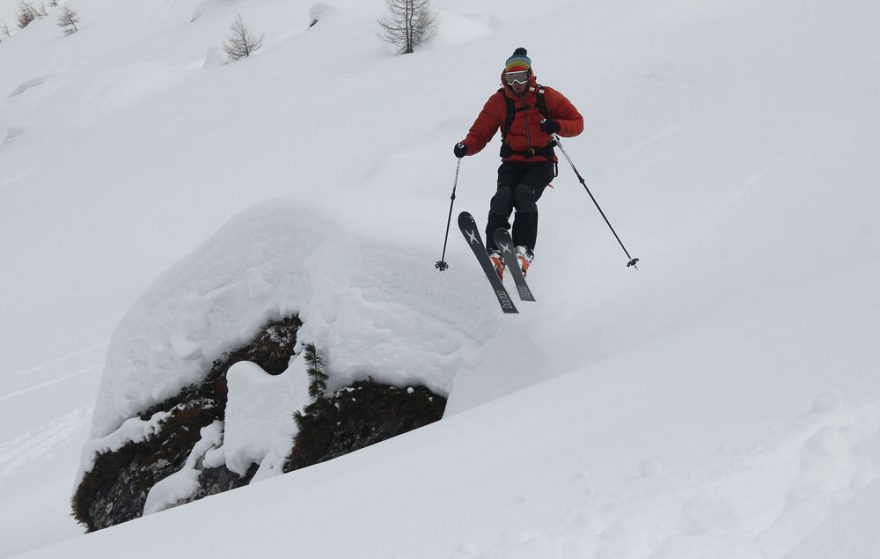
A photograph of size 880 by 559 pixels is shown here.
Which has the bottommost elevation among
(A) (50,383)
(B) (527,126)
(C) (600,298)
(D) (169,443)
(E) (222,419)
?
(A) (50,383)

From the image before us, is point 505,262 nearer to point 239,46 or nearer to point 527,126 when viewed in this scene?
point 527,126

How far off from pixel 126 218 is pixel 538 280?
720 inches

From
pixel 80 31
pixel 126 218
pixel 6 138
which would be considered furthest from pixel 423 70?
pixel 80 31

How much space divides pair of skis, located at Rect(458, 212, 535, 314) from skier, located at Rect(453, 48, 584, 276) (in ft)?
0.58

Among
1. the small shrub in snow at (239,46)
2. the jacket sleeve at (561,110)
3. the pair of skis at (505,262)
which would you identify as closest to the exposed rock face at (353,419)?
the pair of skis at (505,262)

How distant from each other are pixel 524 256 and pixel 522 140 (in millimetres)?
1288

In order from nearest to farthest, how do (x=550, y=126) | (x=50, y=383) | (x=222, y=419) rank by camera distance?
(x=550, y=126) < (x=222, y=419) < (x=50, y=383)

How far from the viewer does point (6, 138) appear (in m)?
34.6

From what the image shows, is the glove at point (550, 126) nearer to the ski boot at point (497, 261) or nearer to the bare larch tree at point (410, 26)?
the ski boot at point (497, 261)

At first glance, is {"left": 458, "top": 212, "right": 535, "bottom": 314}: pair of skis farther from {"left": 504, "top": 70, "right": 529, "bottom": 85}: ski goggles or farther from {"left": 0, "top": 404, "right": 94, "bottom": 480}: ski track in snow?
{"left": 0, "top": 404, "right": 94, "bottom": 480}: ski track in snow

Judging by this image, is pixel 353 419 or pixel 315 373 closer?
pixel 353 419

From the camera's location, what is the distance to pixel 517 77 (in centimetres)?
633

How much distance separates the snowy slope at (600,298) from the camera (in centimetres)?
275

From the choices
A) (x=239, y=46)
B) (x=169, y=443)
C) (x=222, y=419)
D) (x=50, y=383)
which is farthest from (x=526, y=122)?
(x=239, y=46)
